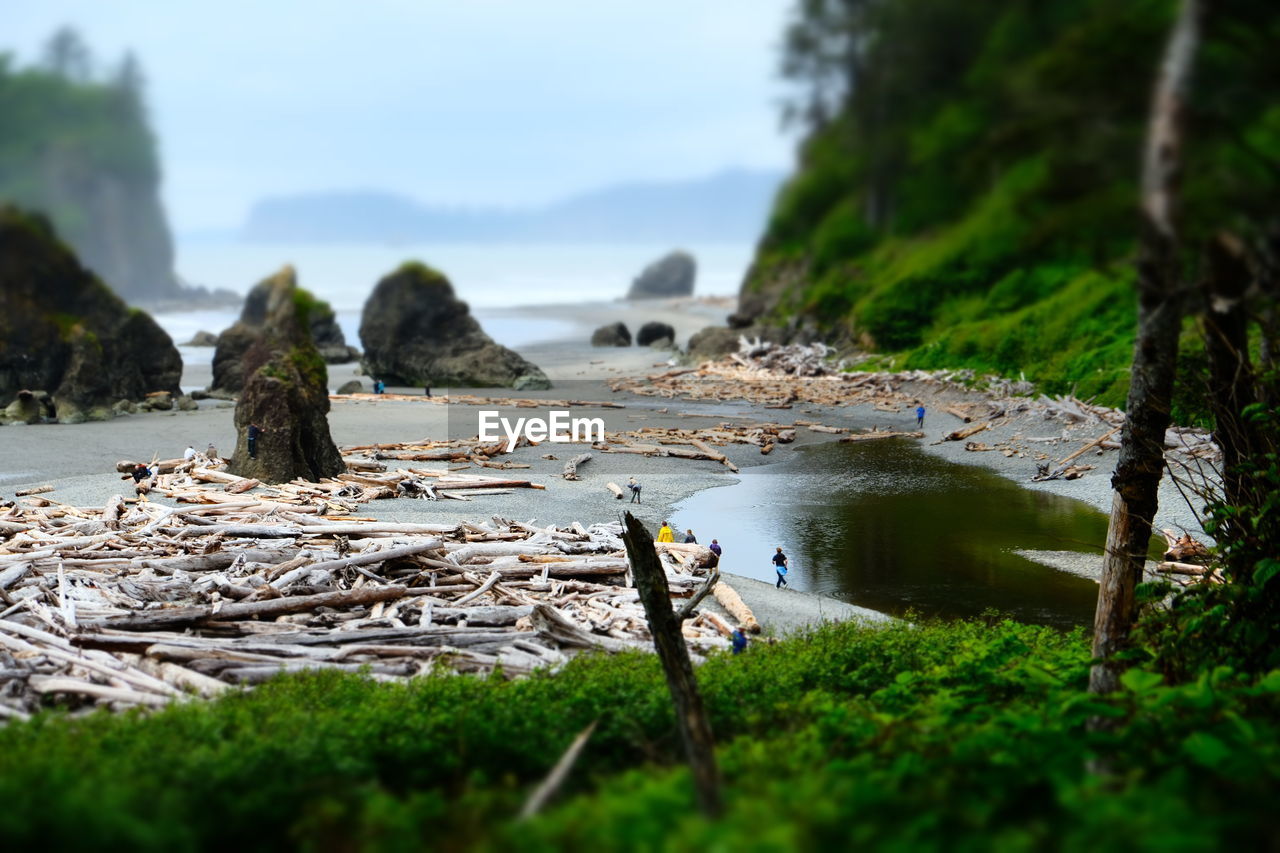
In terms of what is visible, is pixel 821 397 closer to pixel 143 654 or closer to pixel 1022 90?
pixel 143 654

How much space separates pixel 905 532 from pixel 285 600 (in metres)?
14.0

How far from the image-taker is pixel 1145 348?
759 centimetres

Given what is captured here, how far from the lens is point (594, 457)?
32.0m

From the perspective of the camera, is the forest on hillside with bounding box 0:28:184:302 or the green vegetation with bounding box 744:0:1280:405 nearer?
the green vegetation with bounding box 744:0:1280:405

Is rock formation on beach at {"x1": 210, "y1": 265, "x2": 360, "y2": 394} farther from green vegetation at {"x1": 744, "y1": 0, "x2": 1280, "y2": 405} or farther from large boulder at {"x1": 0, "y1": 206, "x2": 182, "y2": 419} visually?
green vegetation at {"x1": 744, "y1": 0, "x2": 1280, "y2": 405}

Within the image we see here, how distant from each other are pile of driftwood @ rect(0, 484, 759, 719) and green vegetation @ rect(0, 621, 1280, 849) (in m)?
1.70

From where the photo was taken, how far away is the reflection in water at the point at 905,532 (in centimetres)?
1828

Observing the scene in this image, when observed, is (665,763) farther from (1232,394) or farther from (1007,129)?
(1232,394)

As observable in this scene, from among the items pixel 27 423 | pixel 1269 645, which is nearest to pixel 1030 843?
pixel 1269 645

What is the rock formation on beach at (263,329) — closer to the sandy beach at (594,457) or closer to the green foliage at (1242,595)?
the sandy beach at (594,457)

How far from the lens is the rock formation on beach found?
2711cm

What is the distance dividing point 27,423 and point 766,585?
113 feet

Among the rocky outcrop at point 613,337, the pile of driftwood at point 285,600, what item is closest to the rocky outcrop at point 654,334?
the rocky outcrop at point 613,337

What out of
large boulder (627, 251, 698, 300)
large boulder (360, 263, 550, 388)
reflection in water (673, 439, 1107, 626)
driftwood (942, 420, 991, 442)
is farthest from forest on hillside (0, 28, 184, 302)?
large boulder (627, 251, 698, 300)
